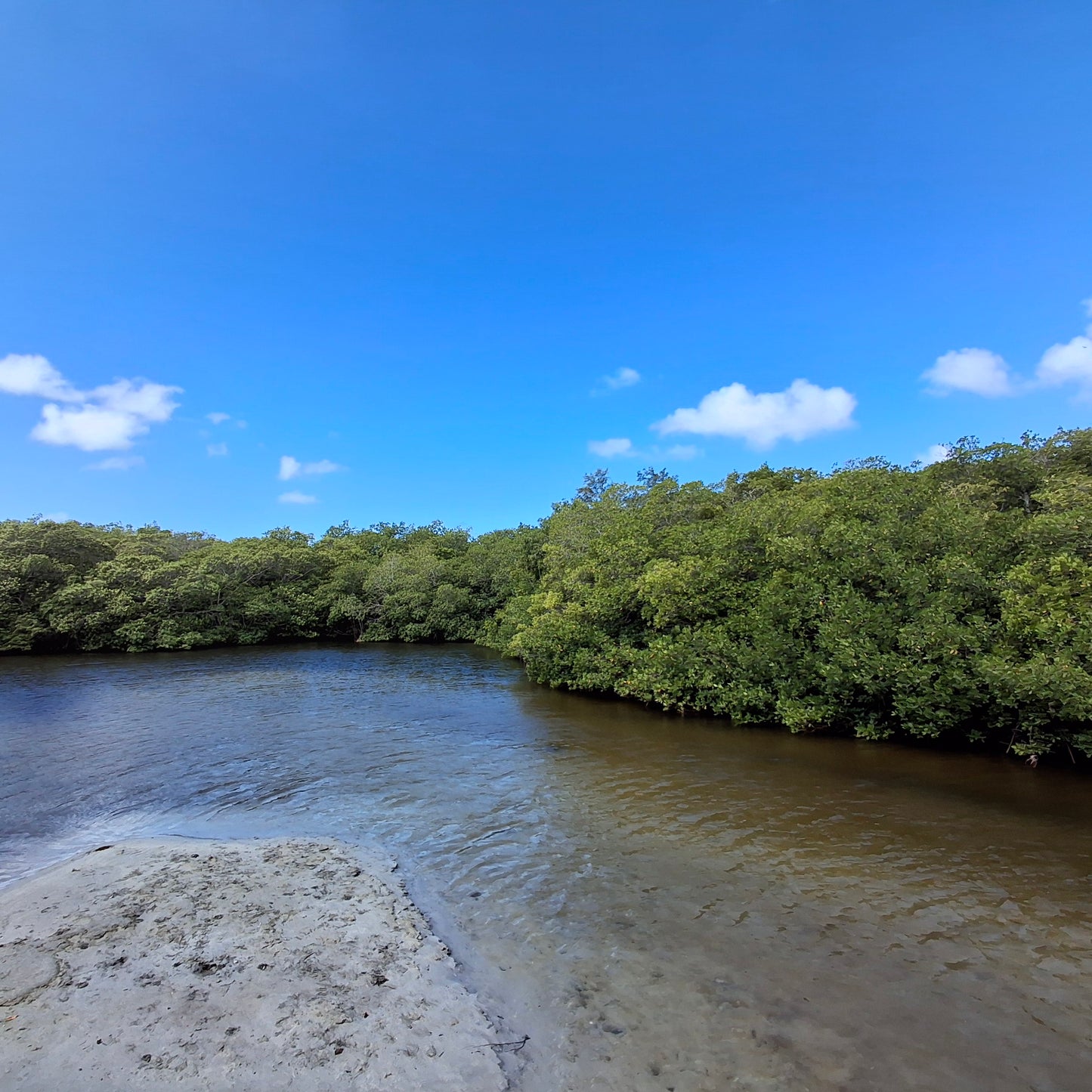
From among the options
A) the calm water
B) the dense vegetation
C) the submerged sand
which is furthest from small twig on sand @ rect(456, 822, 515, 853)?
the dense vegetation

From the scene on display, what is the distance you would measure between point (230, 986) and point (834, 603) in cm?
1250

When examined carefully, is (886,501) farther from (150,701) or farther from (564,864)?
(150,701)

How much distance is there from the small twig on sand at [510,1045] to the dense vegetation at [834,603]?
975cm

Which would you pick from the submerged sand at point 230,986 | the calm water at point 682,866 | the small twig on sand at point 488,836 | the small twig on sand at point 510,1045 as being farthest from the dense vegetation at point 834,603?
the submerged sand at point 230,986

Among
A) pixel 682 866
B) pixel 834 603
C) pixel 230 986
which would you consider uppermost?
pixel 834 603

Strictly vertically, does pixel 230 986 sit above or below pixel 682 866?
below

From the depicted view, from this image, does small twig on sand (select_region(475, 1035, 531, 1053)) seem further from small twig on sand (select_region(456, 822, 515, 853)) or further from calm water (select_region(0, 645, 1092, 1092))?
small twig on sand (select_region(456, 822, 515, 853))

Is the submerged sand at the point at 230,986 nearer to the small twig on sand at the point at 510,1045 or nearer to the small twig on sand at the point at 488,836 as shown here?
the small twig on sand at the point at 510,1045

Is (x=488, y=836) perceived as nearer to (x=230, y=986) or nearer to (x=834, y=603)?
(x=230, y=986)

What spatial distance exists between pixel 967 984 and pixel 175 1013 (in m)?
6.30

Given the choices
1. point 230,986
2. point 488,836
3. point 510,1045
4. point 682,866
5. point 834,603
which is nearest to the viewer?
point 510,1045

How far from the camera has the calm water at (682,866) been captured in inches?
173

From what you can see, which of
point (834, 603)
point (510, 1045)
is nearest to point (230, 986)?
point (510, 1045)

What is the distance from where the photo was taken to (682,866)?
7383mm
